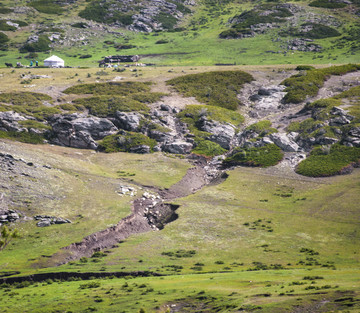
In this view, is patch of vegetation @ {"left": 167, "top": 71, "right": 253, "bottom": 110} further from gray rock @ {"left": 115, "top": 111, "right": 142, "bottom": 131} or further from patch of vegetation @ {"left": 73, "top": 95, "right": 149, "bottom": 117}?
gray rock @ {"left": 115, "top": 111, "right": 142, "bottom": 131}

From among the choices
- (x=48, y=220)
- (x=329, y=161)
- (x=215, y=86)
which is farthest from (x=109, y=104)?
(x=329, y=161)

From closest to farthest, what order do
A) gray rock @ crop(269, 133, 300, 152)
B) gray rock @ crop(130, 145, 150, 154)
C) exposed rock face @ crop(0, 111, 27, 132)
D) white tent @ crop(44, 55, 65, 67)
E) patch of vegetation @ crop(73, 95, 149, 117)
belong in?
exposed rock face @ crop(0, 111, 27, 132)
gray rock @ crop(269, 133, 300, 152)
gray rock @ crop(130, 145, 150, 154)
patch of vegetation @ crop(73, 95, 149, 117)
white tent @ crop(44, 55, 65, 67)

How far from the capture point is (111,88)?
380ft

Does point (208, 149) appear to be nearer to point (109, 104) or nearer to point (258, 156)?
point (258, 156)

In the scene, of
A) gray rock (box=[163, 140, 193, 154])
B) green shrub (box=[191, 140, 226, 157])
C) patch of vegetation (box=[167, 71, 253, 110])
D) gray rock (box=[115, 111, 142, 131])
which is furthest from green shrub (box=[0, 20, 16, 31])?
green shrub (box=[191, 140, 226, 157])

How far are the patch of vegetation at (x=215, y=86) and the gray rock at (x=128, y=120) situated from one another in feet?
76.0

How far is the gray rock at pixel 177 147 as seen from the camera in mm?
89938

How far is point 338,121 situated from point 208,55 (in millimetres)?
80433

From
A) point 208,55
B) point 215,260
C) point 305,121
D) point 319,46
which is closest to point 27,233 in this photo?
point 215,260

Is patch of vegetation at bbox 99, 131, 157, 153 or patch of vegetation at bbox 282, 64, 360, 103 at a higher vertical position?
patch of vegetation at bbox 282, 64, 360, 103

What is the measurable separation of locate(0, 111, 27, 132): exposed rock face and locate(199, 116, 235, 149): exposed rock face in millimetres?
39358

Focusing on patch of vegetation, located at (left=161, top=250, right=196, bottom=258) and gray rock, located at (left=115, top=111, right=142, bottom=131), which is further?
gray rock, located at (left=115, top=111, right=142, bottom=131)

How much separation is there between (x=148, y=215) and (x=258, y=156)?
31169mm

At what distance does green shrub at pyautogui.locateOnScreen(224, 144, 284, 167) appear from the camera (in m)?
83.6
